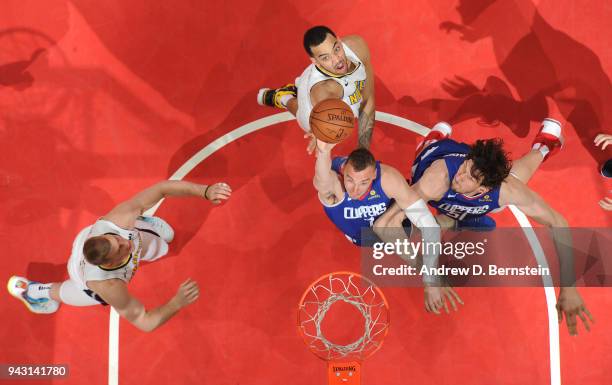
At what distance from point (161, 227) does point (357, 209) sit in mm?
1960

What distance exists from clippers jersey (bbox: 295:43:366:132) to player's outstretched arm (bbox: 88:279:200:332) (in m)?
1.95

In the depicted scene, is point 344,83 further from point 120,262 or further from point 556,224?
point 120,262

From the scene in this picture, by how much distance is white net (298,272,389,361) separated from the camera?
5211mm

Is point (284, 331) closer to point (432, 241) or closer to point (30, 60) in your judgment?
point (432, 241)

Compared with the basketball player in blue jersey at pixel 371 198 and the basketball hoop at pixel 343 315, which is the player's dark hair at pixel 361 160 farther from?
the basketball hoop at pixel 343 315

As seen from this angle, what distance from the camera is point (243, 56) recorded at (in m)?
5.66

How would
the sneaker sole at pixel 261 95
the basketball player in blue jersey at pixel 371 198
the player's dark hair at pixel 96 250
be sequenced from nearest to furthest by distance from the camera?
the player's dark hair at pixel 96 250
the basketball player in blue jersey at pixel 371 198
the sneaker sole at pixel 261 95

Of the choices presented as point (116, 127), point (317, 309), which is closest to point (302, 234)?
point (317, 309)

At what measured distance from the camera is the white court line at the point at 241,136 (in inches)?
208

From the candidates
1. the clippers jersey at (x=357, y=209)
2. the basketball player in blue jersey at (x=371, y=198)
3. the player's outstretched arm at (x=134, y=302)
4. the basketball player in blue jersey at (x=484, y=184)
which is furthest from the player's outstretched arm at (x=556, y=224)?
the player's outstretched arm at (x=134, y=302)

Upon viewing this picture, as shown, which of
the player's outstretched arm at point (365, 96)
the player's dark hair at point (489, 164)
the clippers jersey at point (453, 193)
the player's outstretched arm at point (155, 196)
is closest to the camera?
the player's dark hair at point (489, 164)

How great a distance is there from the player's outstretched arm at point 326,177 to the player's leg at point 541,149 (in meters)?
1.76

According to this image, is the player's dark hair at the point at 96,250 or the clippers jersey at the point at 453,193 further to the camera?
the clippers jersey at the point at 453,193

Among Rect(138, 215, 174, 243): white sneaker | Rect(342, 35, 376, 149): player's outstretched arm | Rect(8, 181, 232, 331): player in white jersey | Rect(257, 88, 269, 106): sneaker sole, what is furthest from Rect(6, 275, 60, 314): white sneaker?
Rect(342, 35, 376, 149): player's outstretched arm
